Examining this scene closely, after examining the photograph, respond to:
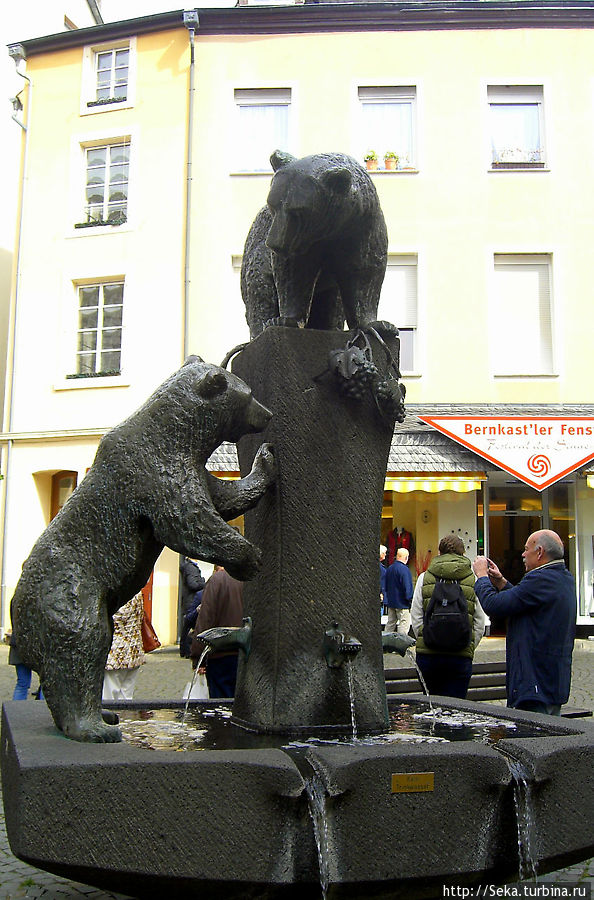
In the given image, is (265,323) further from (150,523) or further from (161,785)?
(161,785)

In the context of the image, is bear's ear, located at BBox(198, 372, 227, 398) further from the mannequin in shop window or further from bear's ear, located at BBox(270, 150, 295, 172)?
the mannequin in shop window

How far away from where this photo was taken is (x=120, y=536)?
331 cm

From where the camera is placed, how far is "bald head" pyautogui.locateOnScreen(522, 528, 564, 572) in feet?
17.0

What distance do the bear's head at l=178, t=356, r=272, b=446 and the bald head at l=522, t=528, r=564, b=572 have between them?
2.23 m

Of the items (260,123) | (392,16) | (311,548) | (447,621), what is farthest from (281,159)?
(392,16)

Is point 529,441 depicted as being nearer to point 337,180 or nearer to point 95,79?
point 95,79

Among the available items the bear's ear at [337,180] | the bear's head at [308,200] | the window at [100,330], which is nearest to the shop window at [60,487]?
the window at [100,330]

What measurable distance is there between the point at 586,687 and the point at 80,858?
8.46m

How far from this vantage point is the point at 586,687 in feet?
32.9

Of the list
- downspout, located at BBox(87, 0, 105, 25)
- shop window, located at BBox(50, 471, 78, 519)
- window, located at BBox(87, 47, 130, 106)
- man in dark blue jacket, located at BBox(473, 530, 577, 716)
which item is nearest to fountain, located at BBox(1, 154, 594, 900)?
man in dark blue jacket, located at BBox(473, 530, 577, 716)

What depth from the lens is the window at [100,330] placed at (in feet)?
54.1

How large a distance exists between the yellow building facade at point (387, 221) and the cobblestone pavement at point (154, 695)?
2135 mm

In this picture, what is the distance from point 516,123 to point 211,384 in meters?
14.5

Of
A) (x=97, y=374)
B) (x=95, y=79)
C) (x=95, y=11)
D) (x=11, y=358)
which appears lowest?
(x=97, y=374)
